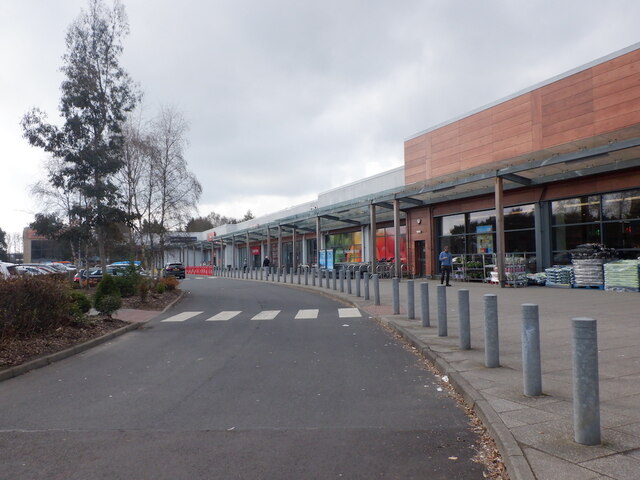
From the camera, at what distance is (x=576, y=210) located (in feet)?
67.1

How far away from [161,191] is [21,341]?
58.4 feet

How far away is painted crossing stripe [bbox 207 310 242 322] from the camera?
14697 millimetres

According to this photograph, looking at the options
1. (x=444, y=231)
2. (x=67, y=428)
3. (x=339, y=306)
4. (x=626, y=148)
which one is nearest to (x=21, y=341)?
(x=67, y=428)

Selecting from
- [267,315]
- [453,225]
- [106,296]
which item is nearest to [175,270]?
[453,225]

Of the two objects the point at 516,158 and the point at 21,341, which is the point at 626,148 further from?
the point at 21,341

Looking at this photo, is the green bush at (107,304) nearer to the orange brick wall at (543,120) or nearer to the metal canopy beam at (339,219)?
the orange brick wall at (543,120)

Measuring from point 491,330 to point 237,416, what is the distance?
11.2 feet

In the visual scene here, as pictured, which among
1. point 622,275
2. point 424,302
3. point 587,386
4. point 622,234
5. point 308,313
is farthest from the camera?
point 622,234

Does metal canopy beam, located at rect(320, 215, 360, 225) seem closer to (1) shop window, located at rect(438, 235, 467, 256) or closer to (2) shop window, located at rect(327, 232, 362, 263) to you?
(2) shop window, located at rect(327, 232, 362, 263)

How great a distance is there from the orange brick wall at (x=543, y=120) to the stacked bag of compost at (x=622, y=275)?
477 cm

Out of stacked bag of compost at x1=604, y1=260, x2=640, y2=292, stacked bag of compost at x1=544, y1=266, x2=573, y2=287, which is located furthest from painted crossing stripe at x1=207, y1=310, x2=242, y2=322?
stacked bag of compost at x1=604, y1=260, x2=640, y2=292

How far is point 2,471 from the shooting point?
4160 millimetres

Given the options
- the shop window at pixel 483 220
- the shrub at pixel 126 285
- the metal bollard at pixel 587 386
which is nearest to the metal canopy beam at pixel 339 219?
the shop window at pixel 483 220

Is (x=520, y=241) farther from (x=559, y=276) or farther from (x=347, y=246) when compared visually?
(x=347, y=246)
